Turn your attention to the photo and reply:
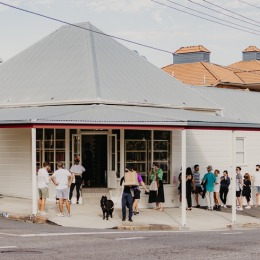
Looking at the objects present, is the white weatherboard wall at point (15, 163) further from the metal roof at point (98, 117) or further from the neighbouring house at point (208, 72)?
the neighbouring house at point (208, 72)

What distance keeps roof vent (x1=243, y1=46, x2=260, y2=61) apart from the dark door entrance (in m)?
36.0

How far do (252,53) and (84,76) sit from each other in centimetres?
3732

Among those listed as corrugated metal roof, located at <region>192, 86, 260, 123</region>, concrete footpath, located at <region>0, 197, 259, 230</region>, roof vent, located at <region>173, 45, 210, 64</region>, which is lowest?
concrete footpath, located at <region>0, 197, 259, 230</region>

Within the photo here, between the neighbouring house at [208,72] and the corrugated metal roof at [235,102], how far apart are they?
10208 millimetres

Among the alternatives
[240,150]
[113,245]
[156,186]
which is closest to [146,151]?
[156,186]

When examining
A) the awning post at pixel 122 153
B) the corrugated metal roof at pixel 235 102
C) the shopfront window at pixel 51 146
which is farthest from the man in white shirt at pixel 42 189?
the corrugated metal roof at pixel 235 102

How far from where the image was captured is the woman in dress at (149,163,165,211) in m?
17.7

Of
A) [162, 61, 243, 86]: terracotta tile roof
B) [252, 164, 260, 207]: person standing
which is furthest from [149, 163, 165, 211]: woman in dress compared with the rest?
[162, 61, 243, 86]: terracotta tile roof

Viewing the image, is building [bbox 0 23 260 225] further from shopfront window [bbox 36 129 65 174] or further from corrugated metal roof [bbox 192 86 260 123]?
corrugated metal roof [bbox 192 86 260 123]

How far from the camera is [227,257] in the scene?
8898mm

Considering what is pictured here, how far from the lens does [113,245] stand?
10109 mm

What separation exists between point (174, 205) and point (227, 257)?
10545 millimetres

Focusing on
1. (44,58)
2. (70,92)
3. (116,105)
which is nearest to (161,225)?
(116,105)

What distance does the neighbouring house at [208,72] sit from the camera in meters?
40.2
